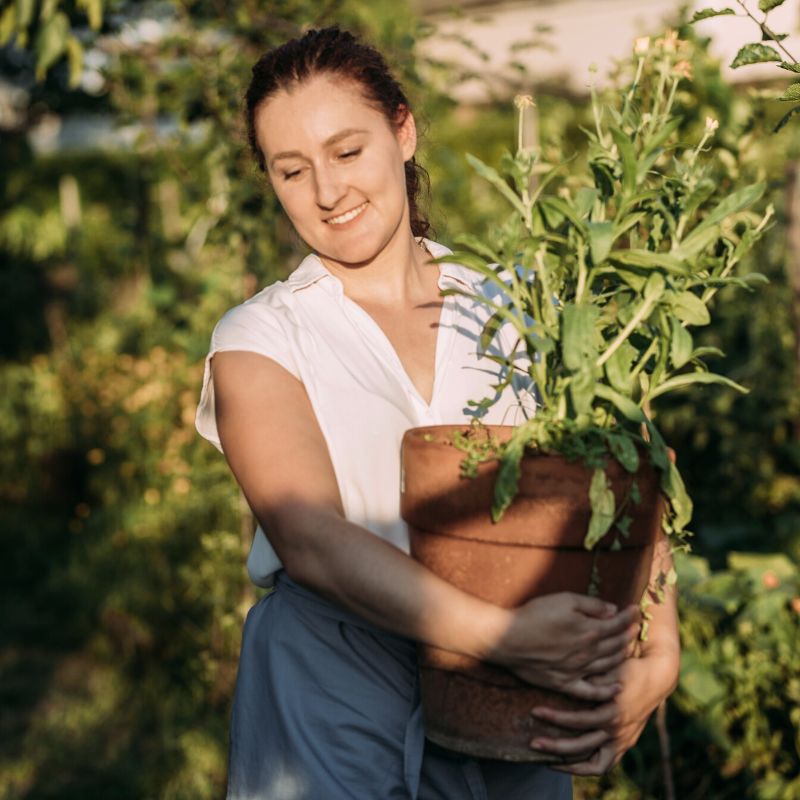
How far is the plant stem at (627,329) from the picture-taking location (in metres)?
1.61

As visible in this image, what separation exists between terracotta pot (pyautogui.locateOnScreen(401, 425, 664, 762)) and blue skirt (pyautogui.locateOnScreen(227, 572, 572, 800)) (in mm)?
135

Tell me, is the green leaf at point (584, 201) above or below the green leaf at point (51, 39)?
below

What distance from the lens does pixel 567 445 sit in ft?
5.28

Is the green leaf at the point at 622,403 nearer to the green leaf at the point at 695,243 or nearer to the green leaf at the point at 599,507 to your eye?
the green leaf at the point at 599,507

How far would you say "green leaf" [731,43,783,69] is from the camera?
1.66m

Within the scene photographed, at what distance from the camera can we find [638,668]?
67.6 inches

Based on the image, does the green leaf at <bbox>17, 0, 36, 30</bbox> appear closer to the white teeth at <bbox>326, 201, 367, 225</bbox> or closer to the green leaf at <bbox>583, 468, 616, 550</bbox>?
the white teeth at <bbox>326, 201, 367, 225</bbox>

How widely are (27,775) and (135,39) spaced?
2.56 meters

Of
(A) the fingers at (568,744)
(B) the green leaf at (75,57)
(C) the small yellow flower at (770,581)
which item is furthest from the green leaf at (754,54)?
(B) the green leaf at (75,57)

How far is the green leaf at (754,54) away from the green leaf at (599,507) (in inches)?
23.9

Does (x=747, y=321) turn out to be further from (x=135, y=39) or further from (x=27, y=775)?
(x=27, y=775)

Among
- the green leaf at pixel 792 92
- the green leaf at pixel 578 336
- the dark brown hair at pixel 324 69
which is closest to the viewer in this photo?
the green leaf at pixel 578 336

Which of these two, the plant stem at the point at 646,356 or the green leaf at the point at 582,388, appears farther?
the plant stem at the point at 646,356

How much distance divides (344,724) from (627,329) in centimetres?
74
